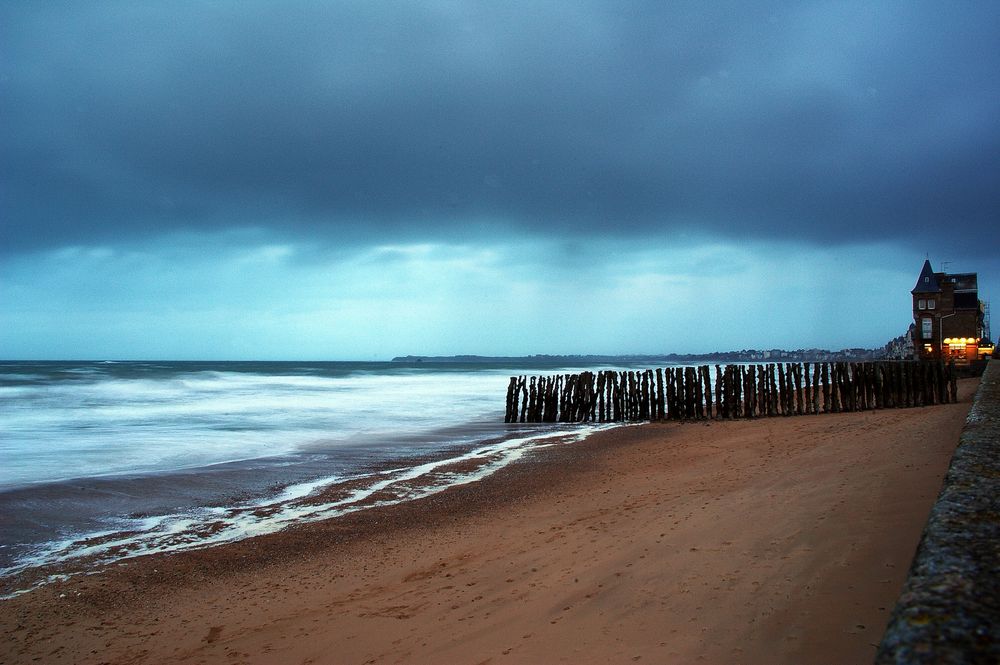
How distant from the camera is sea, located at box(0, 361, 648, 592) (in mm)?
6707

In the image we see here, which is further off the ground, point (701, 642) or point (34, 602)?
point (701, 642)

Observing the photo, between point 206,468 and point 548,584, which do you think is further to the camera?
point 206,468

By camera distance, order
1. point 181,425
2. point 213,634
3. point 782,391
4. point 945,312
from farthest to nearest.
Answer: point 945,312 < point 181,425 < point 782,391 < point 213,634

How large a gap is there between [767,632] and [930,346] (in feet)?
181

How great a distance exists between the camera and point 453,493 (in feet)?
27.5

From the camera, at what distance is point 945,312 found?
4847 centimetres

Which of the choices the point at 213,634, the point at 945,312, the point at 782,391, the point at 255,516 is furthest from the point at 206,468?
the point at 945,312

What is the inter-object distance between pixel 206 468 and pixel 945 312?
53772mm

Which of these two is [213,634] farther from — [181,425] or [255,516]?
[181,425]

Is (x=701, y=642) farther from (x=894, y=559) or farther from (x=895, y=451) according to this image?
(x=895, y=451)

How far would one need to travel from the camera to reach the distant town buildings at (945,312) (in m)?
47.5

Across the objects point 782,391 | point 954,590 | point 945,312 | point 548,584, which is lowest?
point 548,584

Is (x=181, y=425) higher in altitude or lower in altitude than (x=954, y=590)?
lower

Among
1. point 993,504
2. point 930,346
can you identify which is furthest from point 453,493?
point 930,346
